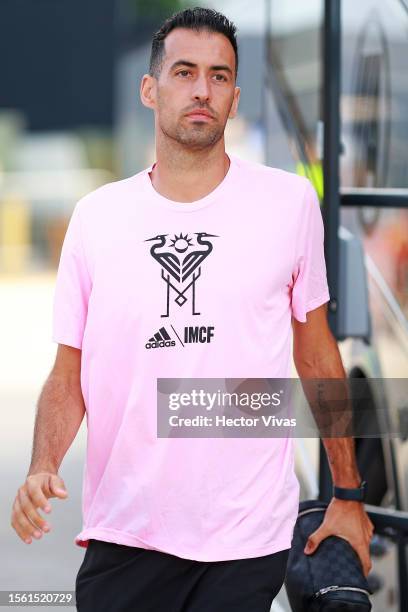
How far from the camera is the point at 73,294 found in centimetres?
302

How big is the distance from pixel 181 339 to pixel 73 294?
29 cm

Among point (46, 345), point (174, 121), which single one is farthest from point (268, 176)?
point (46, 345)

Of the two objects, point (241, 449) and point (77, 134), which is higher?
point (77, 134)

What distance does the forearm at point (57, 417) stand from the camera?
9.72ft

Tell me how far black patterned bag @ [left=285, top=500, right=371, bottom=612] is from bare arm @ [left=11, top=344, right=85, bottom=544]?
66 cm

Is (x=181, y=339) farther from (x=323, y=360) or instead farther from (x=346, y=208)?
(x=346, y=208)

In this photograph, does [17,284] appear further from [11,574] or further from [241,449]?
[241,449]

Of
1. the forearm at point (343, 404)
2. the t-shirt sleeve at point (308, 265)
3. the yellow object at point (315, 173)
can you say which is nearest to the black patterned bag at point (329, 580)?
the forearm at point (343, 404)

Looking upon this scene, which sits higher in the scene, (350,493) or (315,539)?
(350,493)

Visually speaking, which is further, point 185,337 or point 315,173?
point 315,173

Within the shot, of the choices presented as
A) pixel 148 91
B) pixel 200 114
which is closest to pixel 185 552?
pixel 200 114

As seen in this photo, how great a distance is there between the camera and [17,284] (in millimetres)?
19906

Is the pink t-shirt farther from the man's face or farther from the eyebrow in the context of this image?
the eyebrow

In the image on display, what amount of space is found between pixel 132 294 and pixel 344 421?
26.3 inches
